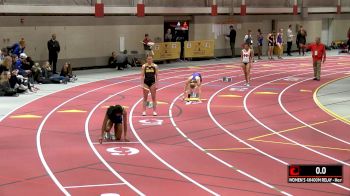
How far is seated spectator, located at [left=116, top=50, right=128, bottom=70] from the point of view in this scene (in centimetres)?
3247

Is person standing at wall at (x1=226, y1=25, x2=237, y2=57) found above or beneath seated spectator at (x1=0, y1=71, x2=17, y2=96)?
above

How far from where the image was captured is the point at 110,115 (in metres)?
13.6

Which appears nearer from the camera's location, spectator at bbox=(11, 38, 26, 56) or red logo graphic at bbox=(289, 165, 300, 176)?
red logo graphic at bbox=(289, 165, 300, 176)

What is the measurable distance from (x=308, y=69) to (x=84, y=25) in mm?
Result: 12532

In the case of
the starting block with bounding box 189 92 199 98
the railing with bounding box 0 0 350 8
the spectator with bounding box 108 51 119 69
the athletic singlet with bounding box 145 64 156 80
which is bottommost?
the starting block with bounding box 189 92 199 98

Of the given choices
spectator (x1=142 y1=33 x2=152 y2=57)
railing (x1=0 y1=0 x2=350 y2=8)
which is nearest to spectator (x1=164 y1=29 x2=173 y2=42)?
railing (x1=0 y1=0 x2=350 y2=8)

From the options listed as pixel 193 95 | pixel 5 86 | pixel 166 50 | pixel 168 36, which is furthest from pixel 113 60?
pixel 193 95

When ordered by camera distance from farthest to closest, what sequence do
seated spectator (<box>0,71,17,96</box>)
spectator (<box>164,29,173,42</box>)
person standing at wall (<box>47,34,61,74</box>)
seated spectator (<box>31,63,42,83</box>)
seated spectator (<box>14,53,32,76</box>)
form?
spectator (<box>164,29,173,42</box>) < person standing at wall (<box>47,34,61,74</box>) < seated spectator (<box>31,63,42,83</box>) < seated spectator (<box>14,53,32,76</box>) < seated spectator (<box>0,71,17,96</box>)

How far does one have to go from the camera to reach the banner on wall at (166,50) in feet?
118

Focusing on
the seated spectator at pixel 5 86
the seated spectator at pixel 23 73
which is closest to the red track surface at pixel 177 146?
the seated spectator at pixel 5 86

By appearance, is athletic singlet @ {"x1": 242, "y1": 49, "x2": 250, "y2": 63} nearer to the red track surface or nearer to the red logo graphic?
the red track surface

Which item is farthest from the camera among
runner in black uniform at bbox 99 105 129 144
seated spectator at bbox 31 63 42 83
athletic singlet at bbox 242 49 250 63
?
seated spectator at bbox 31 63 42 83

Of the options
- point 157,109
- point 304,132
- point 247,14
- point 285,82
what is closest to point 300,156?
point 304,132
